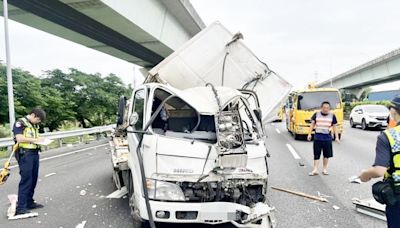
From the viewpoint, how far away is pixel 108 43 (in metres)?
15.4

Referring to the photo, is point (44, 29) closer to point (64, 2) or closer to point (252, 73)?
point (64, 2)

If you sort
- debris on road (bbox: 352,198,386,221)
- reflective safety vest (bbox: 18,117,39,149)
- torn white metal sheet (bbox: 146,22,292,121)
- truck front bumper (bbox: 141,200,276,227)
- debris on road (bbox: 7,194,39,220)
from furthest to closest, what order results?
1. torn white metal sheet (bbox: 146,22,292,121)
2. reflective safety vest (bbox: 18,117,39,149)
3. debris on road (bbox: 7,194,39,220)
4. debris on road (bbox: 352,198,386,221)
5. truck front bumper (bbox: 141,200,276,227)

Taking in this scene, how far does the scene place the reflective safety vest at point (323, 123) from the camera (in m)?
8.35

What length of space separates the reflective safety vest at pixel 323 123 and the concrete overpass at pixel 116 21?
6507 mm

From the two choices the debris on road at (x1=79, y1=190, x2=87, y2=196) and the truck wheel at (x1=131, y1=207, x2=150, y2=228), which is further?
the debris on road at (x1=79, y1=190, x2=87, y2=196)

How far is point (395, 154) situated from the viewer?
300cm

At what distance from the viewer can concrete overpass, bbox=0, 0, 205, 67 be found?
10547 millimetres

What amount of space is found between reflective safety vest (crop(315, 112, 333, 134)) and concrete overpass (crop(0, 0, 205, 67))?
6.51 meters

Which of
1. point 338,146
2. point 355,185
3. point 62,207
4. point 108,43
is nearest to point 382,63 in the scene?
point 338,146

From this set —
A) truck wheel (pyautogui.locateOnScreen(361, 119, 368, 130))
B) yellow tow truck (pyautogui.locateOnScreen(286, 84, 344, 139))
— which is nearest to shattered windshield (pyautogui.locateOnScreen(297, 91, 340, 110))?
yellow tow truck (pyautogui.locateOnScreen(286, 84, 344, 139))

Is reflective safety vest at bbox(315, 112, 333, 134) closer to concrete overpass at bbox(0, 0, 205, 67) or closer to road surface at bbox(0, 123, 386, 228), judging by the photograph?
road surface at bbox(0, 123, 386, 228)

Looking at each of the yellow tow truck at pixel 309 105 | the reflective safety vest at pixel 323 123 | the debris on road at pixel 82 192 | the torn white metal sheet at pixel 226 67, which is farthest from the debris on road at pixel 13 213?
the yellow tow truck at pixel 309 105

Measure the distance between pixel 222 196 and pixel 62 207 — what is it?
3234 millimetres

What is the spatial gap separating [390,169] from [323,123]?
5.45m
